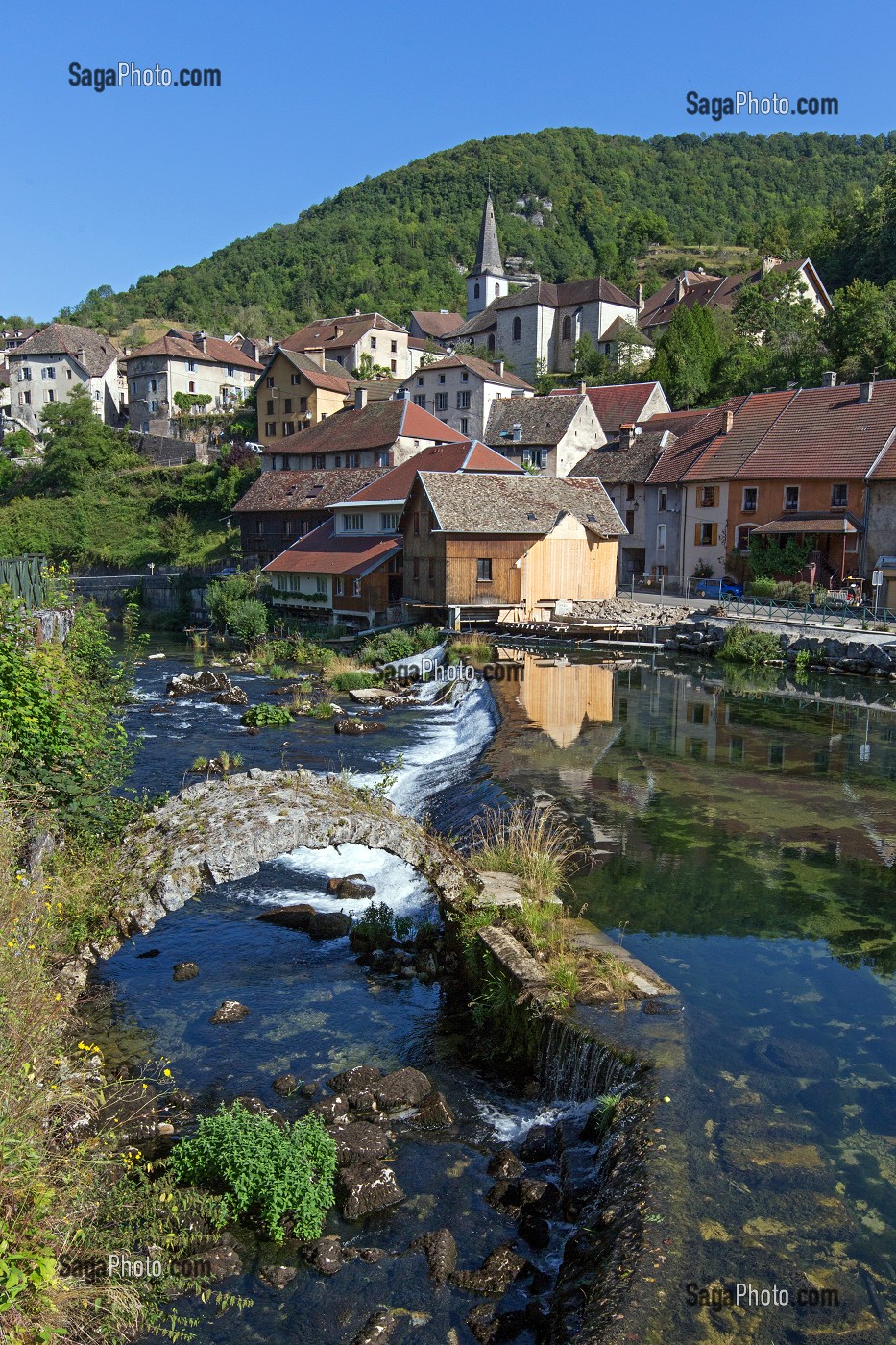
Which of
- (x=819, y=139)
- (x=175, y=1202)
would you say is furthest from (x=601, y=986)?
(x=819, y=139)

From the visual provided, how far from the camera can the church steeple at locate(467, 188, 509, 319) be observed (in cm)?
10719

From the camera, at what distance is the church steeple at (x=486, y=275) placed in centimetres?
10719

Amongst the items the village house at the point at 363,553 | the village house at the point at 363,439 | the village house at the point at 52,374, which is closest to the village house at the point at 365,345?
the village house at the point at 52,374

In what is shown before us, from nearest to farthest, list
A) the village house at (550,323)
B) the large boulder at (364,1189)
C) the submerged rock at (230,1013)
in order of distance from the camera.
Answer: the large boulder at (364,1189) < the submerged rock at (230,1013) < the village house at (550,323)

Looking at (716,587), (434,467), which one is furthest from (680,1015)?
(716,587)

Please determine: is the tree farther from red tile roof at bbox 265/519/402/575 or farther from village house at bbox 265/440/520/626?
village house at bbox 265/440/520/626

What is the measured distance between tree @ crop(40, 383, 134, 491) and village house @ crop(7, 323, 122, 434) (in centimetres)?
721

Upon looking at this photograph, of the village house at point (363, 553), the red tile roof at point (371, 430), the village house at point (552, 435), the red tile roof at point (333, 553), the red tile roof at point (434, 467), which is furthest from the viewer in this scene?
the village house at point (552, 435)

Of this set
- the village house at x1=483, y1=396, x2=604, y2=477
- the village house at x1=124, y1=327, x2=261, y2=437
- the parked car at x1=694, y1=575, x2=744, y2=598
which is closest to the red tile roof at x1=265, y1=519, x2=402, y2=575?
the parked car at x1=694, y1=575, x2=744, y2=598

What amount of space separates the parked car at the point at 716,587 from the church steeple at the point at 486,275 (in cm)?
7298

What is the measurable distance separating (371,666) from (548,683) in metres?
8.27

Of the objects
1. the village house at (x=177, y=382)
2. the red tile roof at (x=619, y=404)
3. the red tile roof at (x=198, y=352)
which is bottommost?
the red tile roof at (x=619, y=404)

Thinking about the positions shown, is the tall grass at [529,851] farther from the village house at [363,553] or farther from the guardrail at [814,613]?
the village house at [363,553]

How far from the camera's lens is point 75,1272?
6.36 meters
